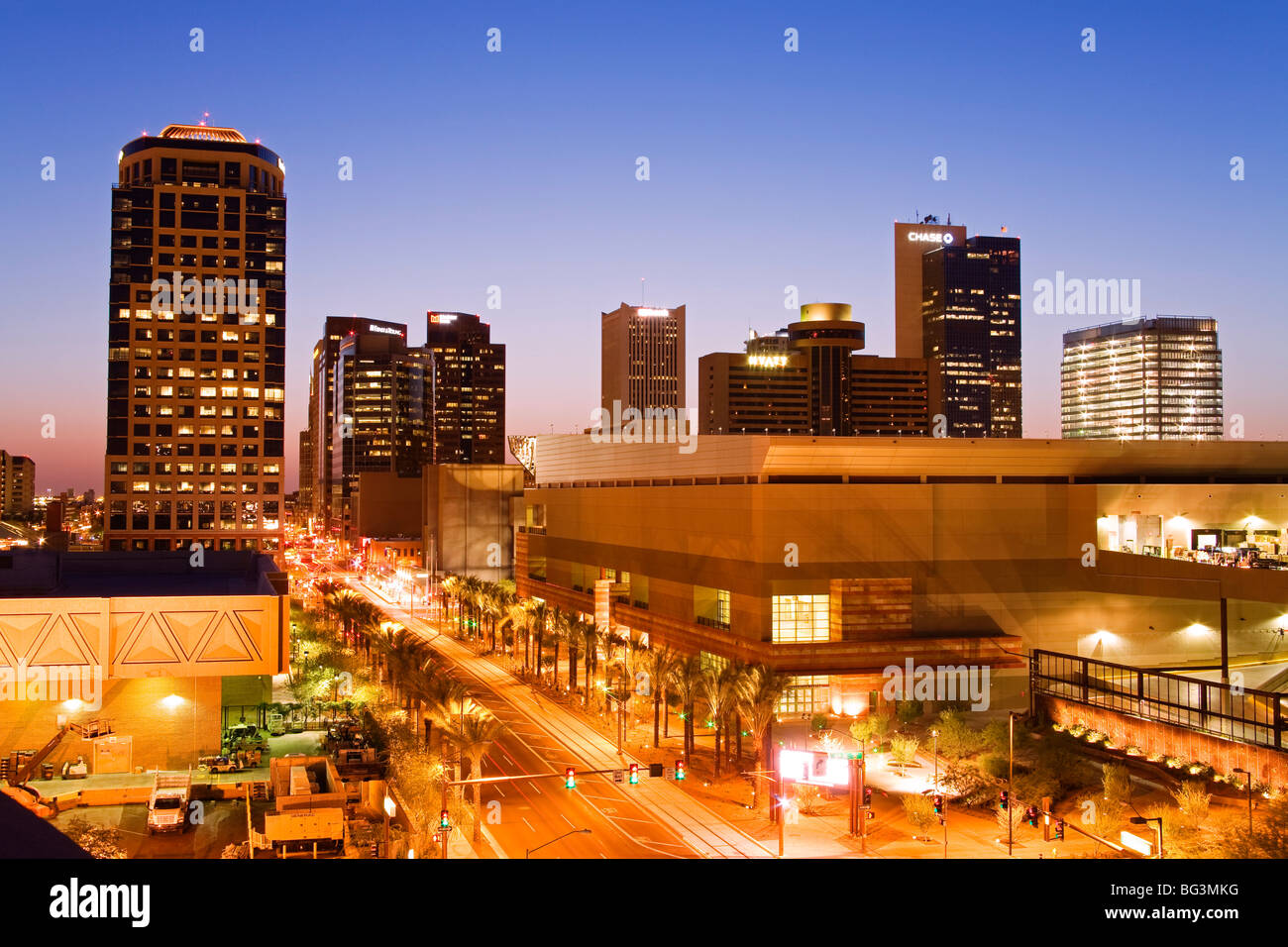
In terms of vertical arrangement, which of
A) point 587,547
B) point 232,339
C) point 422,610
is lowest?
point 422,610

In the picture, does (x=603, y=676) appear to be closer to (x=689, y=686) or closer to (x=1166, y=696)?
(x=689, y=686)

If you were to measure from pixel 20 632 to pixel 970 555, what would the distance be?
47.4m

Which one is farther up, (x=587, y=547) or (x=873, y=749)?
(x=587, y=547)

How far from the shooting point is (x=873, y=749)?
50406 millimetres

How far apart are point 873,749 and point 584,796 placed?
50.5 feet

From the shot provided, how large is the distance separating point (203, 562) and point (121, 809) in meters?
36.0

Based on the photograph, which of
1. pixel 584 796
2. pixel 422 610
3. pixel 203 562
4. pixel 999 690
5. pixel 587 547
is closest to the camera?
pixel 584 796

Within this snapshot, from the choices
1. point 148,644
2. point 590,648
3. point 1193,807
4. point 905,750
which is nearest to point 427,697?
point 148,644

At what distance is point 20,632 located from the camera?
39.7 metres
